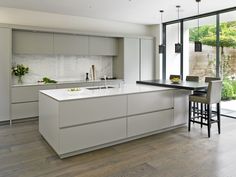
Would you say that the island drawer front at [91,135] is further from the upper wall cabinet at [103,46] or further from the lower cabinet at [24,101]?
the upper wall cabinet at [103,46]

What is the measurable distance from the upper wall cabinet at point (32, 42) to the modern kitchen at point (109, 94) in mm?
23

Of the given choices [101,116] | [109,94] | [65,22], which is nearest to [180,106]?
[109,94]

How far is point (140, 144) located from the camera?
3506 mm

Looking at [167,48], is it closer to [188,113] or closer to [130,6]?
[130,6]

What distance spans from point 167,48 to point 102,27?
7.45 feet

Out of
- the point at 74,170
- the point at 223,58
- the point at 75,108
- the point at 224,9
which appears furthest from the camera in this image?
the point at 223,58

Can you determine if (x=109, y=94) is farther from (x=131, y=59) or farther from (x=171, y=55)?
(x=171, y=55)

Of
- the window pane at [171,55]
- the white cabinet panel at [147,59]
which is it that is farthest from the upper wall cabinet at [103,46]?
the window pane at [171,55]

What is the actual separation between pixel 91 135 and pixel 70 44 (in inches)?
120

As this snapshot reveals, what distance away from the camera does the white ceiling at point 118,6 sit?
14.6ft

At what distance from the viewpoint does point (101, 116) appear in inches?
127

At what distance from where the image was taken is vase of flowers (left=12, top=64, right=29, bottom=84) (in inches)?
195

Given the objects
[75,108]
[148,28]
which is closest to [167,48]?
[148,28]

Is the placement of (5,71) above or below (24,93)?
above
